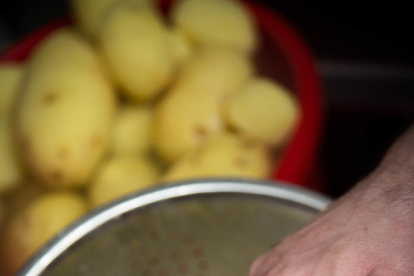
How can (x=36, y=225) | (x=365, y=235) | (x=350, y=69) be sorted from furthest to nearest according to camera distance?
(x=350, y=69)
(x=36, y=225)
(x=365, y=235)

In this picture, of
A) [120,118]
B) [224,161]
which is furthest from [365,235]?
[120,118]

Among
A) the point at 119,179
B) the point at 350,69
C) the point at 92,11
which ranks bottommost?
the point at 350,69

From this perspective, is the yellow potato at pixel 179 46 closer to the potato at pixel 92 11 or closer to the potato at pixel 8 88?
the potato at pixel 92 11

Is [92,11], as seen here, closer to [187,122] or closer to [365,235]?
[187,122]

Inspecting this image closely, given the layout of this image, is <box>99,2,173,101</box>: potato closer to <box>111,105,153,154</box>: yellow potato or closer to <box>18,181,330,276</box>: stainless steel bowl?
<box>111,105,153,154</box>: yellow potato

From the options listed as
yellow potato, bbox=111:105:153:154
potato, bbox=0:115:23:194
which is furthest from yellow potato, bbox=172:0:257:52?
potato, bbox=0:115:23:194

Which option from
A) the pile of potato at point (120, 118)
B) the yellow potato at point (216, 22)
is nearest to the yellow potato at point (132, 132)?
the pile of potato at point (120, 118)
